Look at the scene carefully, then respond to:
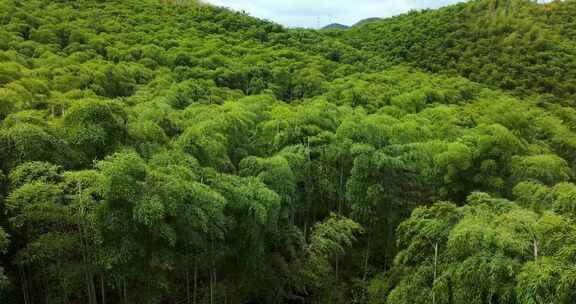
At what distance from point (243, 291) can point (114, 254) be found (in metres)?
4.08

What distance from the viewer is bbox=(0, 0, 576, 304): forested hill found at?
21.5 feet

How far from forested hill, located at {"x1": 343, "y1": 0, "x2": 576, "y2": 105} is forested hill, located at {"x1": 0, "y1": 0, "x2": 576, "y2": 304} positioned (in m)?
10.1

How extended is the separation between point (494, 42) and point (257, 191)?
36.5m

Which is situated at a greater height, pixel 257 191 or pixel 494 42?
pixel 494 42

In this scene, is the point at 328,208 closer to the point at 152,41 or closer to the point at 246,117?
the point at 246,117

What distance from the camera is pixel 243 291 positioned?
32.3 ft

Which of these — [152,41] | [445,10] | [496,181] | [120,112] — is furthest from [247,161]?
[445,10]

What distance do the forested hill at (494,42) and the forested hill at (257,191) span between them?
33.2ft

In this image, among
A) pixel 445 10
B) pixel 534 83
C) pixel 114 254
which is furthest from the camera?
pixel 445 10

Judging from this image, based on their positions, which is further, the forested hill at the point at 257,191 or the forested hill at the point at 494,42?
the forested hill at the point at 494,42

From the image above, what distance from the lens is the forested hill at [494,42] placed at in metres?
32.7

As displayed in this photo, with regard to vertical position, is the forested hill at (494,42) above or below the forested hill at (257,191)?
above

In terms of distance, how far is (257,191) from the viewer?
8586mm

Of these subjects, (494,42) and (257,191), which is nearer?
(257,191)
